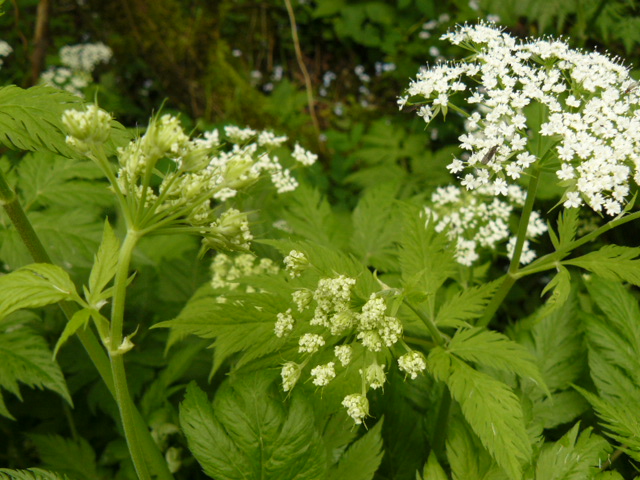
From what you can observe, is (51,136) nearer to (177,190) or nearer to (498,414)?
(177,190)

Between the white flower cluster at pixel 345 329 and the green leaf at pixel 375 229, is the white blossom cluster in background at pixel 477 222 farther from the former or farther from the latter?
the white flower cluster at pixel 345 329

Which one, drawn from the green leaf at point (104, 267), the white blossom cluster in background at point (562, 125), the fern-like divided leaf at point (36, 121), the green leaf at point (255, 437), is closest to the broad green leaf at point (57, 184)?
the fern-like divided leaf at point (36, 121)

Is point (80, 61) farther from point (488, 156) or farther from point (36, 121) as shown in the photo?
point (488, 156)

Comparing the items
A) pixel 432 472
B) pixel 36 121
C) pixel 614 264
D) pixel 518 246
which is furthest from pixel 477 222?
pixel 36 121

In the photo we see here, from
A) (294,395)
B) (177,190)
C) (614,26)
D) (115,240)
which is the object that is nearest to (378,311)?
(294,395)

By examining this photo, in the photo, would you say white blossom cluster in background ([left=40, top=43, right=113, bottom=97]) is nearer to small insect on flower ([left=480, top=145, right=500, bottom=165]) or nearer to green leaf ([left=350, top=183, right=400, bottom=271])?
green leaf ([left=350, top=183, right=400, bottom=271])

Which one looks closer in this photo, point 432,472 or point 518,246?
point 432,472
